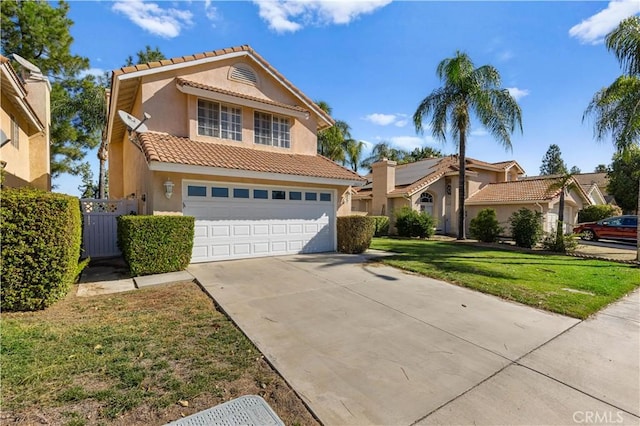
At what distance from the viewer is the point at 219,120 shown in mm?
11328

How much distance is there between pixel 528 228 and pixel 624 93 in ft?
22.5

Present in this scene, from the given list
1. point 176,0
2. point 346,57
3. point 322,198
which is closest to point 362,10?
point 346,57

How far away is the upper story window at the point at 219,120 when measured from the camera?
11.1 metres

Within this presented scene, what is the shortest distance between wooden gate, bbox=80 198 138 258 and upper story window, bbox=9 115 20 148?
2.99m

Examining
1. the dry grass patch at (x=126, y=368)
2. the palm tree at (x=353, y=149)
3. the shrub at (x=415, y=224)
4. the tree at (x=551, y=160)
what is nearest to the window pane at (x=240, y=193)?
the dry grass patch at (x=126, y=368)

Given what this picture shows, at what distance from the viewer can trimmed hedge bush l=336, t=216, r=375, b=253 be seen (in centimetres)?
1209

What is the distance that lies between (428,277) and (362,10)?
9177mm

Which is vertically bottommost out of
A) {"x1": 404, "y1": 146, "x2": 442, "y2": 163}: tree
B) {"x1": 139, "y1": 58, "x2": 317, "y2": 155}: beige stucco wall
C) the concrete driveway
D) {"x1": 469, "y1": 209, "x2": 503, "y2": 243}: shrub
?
the concrete driveway

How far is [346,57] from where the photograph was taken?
13.7 m

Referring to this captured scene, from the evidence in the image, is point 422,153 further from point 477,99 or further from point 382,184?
point 477,99

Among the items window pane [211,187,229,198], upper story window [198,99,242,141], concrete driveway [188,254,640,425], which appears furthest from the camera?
upper story window [198,99,242,141]

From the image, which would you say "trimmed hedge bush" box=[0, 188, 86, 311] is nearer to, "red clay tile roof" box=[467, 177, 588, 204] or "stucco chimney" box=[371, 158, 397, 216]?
"stucco chimney" box=[371, 158, 397, 216]

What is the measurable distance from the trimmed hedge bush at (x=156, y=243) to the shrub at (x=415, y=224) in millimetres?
15178

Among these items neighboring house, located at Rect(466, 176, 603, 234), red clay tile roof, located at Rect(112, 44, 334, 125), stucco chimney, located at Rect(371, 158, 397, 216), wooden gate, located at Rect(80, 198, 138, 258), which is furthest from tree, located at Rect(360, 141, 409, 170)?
wooden gate, located at Rect(80, 198, 138, 258)
